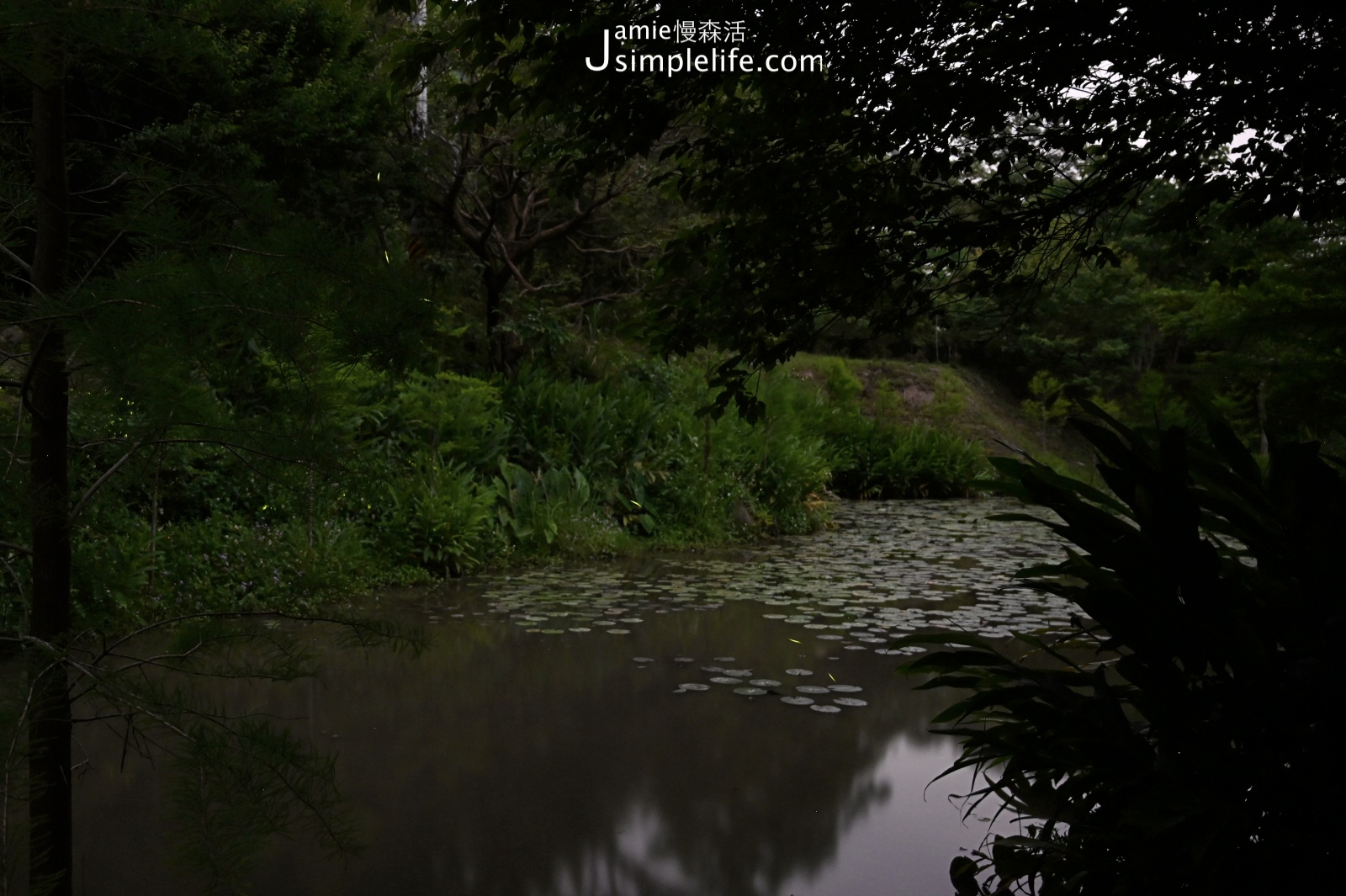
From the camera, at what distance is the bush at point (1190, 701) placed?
2.17 m

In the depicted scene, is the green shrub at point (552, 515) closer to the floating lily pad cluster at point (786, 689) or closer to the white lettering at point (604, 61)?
the floating lily pad cluster at point (786, 689)

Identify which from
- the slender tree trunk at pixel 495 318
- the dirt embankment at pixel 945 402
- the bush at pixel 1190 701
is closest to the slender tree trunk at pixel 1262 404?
the dirt embankment at pixel 945 402

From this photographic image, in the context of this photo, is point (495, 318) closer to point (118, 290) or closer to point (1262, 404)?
point (1262, 404)

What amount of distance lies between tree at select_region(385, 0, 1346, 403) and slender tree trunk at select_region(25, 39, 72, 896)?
3.71 feet

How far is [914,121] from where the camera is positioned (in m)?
2.97

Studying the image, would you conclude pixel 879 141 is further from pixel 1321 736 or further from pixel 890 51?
pixel 1321 736

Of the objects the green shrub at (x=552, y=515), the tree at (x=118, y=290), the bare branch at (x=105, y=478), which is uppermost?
the tree at (x=118, y=290)

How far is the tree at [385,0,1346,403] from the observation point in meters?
2.77

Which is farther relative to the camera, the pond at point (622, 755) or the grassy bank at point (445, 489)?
the grassy bank at point (445, 489)

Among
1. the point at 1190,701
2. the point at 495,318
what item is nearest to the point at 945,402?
the point at 495,318

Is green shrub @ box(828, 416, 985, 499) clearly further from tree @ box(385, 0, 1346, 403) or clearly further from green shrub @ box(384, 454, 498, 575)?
tree @ box(385, 0, 1346, 403)

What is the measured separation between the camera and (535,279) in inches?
542

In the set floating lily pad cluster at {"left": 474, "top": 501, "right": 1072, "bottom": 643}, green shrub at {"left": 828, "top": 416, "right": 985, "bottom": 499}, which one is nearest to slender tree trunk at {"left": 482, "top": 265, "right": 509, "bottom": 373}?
floating lily pad cluster at {"left": 474, "top": 501, "right": 1072, "bottom": 643}

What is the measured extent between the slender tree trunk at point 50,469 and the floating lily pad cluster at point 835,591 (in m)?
3.97
